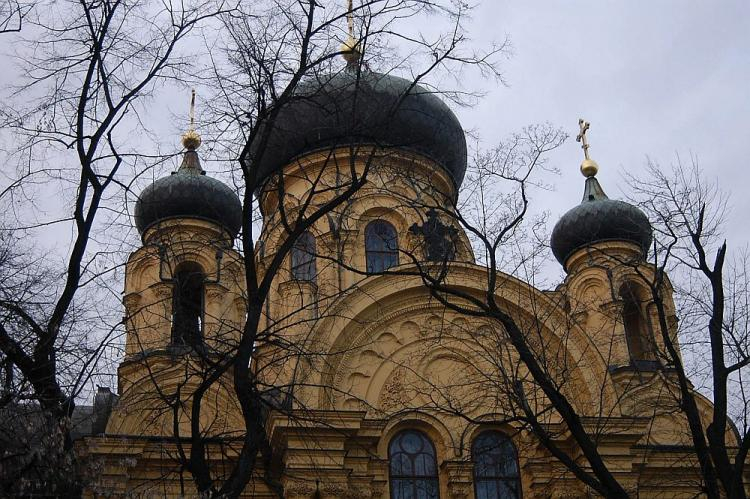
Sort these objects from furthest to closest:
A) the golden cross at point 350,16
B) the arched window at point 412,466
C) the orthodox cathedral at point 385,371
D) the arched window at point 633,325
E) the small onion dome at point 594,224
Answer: the small onion dome at point 594,224 < the arched window at point 633,325 < the arched window at point 412,466 < the orthodox cathedral at point 385,371 < the golden cross at point 350,16

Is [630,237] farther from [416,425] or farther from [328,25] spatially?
[328,25]

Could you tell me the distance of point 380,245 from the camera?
18078 millimetres

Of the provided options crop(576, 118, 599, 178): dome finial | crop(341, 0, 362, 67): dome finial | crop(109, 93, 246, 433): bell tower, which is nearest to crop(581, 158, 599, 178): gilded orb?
crop(576, 118, 599, 178): dome finial

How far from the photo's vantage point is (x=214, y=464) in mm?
13594

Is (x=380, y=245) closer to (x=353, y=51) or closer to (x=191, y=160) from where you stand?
(x=191, y=160)

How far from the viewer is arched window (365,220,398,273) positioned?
17.7 meters

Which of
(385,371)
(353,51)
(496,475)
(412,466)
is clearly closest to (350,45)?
(353,51)

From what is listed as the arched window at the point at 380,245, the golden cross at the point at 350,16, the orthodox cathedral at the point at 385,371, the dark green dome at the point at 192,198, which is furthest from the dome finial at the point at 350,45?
the dark green dome at the point at 192,198

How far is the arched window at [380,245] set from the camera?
1772 cm

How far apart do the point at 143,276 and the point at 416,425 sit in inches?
236

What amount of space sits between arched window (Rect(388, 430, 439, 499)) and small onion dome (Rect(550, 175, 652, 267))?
251 inches

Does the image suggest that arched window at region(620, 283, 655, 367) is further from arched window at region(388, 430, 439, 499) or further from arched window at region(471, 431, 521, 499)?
arched window at region(388, 430, 439, 499)

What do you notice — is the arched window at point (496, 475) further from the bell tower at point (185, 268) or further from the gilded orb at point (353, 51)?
the gilded orb at point (353, 51)

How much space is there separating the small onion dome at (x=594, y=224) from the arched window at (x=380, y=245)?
150 inches
